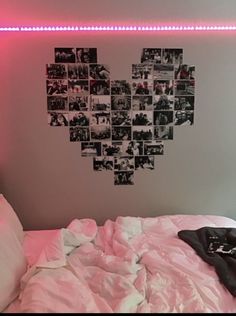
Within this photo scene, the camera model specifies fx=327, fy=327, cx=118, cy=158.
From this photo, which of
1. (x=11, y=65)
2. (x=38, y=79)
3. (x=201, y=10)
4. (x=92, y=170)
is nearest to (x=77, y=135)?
(x=92, y=170)


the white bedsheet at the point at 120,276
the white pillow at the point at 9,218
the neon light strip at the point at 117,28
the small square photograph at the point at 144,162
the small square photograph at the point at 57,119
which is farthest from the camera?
the small square photograph at the point at 144,162

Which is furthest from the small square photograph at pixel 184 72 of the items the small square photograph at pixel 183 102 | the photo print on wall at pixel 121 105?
the small square photograph at pixel 183 102

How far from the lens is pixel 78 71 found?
2309mm

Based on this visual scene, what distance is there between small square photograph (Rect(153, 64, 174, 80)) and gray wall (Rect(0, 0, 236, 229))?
0.14 meters

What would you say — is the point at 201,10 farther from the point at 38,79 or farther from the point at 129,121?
the point at 38,79

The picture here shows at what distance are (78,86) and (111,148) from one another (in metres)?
0.50

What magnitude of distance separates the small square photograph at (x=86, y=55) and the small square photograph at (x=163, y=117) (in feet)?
1.93

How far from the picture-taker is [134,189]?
247cm

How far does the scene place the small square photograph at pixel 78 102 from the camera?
233 centimetres

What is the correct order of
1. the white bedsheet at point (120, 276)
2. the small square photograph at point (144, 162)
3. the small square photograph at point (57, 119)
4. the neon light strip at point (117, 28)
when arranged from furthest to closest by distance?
the small square photograph at point (144, 162), the small square photograph at point (57, 119), the neon light strip at point (117, 28), the white bedsheet at point (120, 276)

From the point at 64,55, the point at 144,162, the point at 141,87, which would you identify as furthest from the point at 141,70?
the point at 144,162

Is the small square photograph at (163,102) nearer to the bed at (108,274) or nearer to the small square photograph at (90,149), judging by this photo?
the small square photograph at (90,149)

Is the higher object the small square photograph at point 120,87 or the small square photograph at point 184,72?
the small square photograph at point 184,72

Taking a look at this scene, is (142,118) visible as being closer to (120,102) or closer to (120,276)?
(120,102)
